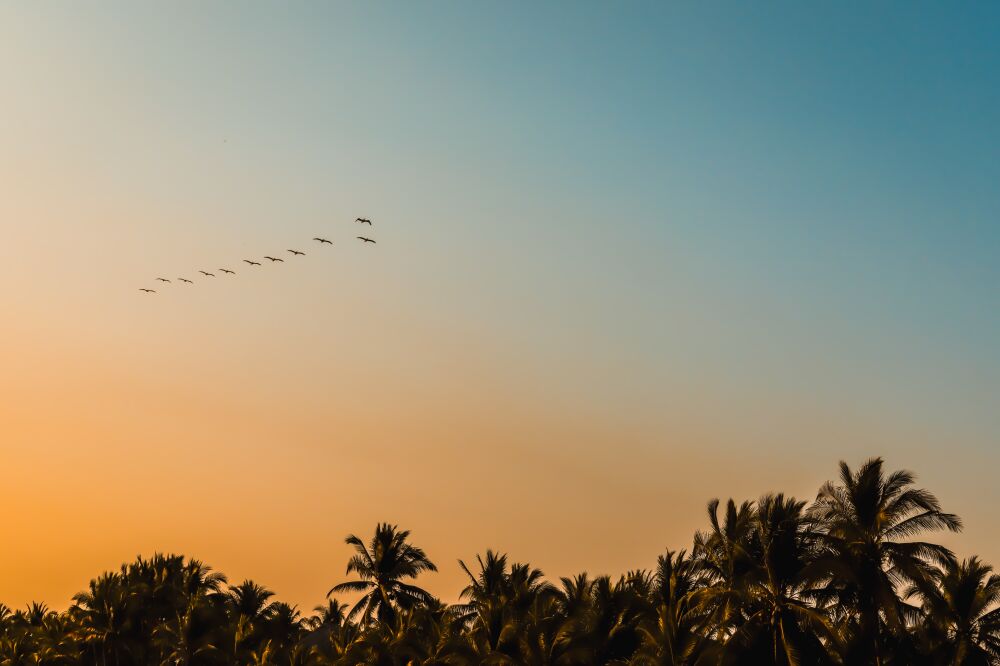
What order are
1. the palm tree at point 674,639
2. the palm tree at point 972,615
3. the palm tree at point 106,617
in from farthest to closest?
1. the palm tree at point 106,617
2. the palm tree at point 972,615
3. the palm tree at point 674,639

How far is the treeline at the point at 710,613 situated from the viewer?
163 ft

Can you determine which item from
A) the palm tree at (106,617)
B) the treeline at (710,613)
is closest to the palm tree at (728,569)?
the treeline at (710,613)

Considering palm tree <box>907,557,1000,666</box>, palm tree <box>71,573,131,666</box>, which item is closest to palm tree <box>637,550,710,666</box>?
palm tree <box>907,557,1000,666</box>

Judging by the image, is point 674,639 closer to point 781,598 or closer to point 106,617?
point 781,598

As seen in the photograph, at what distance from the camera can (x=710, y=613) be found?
5156cm

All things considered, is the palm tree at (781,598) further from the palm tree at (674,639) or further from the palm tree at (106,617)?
the palm tree at (106,617)

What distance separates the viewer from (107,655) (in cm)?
8475

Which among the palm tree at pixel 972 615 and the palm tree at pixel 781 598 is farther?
the palm tree at pixel 972 615

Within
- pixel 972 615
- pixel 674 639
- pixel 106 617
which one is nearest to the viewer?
pixel 674 639

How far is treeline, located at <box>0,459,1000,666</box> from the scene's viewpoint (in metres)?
49.6

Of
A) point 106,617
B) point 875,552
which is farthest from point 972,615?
point 106,617

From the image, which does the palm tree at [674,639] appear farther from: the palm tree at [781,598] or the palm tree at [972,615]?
the palm tree at [972,615]

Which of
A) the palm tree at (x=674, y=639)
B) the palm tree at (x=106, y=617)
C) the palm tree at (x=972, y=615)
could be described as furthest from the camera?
the palm tree at (x=106, y=617)

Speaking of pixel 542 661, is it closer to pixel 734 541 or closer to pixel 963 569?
pixel 734 541
